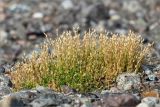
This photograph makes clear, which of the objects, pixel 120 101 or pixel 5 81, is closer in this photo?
pixel 120 101

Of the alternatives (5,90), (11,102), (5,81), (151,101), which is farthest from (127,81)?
(11,102)

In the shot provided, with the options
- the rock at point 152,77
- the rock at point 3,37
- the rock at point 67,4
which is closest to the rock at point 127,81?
the rock at point 152,77

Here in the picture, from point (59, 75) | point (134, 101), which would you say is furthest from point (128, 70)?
point (134, 101)

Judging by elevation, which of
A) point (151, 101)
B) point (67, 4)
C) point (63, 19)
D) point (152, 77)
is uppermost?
point (67, 4)

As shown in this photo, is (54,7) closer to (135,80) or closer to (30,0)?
(30,0)

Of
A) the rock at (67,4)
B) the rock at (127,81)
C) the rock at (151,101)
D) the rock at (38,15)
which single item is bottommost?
the rock at (151,101)

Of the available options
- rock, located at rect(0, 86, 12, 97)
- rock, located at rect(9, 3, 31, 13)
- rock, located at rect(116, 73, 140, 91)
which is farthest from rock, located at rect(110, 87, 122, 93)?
rock, located at rect(9, 3, 31, 13)

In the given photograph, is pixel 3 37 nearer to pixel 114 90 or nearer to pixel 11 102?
pixel 114 90

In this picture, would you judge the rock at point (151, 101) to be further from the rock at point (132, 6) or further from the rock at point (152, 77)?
the rock at point (132, 6)
